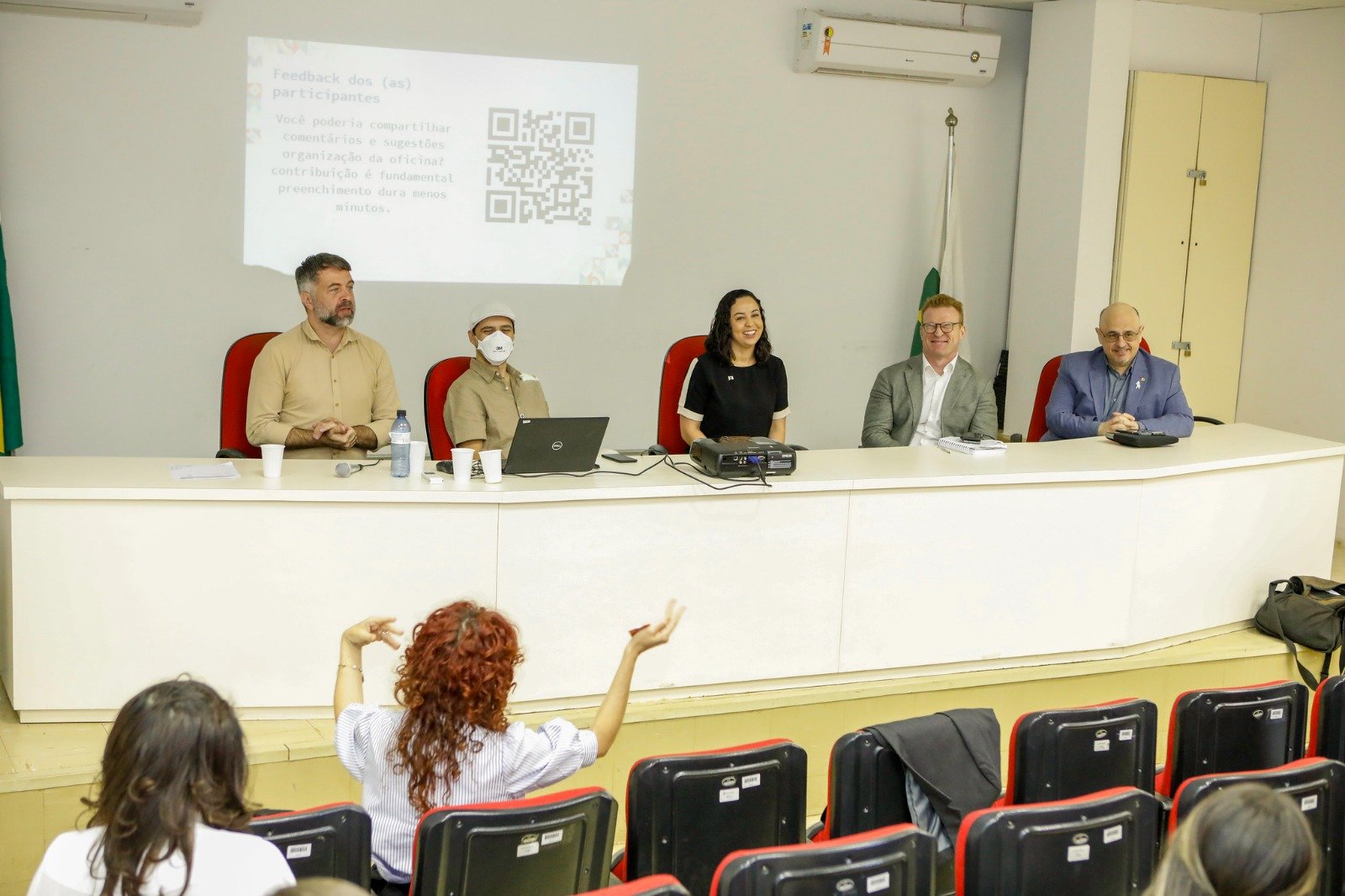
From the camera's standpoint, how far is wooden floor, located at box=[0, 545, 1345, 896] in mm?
3117

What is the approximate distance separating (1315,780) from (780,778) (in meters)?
1.04

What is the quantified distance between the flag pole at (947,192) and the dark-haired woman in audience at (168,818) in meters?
5.71

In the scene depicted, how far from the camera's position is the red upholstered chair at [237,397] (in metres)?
4.40

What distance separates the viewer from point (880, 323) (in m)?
6.98

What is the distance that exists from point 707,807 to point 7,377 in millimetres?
4084

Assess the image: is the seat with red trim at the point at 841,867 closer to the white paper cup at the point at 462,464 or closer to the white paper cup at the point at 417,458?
the white paper cup at the point at 462,464

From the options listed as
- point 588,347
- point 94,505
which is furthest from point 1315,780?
point 588,347

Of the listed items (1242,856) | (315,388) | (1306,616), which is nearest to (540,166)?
(315,388)

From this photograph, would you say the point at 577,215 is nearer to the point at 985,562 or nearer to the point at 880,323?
the point at 880,323

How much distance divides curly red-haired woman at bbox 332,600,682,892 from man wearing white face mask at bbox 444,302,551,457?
225 centimetres

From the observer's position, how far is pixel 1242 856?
5.09ft

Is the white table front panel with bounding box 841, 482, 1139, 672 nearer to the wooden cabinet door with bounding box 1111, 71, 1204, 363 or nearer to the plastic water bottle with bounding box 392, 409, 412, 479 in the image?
the plastic water bottle with bounding box 392, 409, 412, 479

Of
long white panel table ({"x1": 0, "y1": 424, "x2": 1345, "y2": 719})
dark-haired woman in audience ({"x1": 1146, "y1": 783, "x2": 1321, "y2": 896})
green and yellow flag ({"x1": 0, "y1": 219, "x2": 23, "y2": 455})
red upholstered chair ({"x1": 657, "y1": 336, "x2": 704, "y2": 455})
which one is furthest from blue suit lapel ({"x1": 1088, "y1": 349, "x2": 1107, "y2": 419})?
green and yellow flag ({"x1": 0, "y1": 219, "x2": 23, "y2": 455})

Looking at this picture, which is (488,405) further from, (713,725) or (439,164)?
(439,164)
